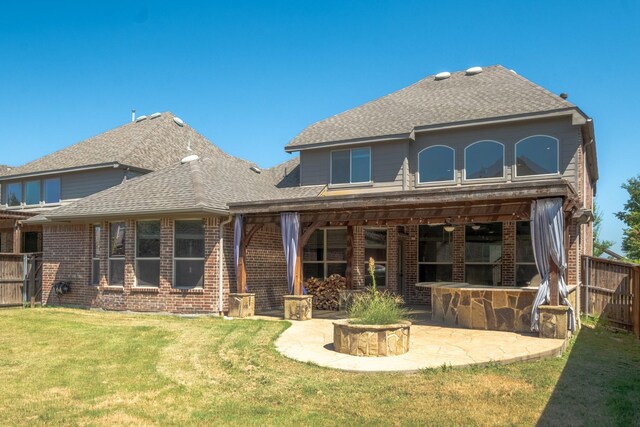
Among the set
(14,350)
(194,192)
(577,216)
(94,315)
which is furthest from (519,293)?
(94,315)

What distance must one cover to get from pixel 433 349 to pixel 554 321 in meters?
2.58

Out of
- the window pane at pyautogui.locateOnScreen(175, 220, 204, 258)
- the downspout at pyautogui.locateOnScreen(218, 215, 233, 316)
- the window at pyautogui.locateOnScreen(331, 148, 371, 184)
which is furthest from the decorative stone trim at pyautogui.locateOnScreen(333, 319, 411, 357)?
the window at pyautogui.locateOnScreen(331, 148, 371, 184)

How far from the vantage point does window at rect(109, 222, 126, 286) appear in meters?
15.5

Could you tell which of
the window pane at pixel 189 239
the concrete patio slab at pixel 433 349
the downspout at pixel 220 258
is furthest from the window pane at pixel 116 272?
the concrete patio slab at pixel 433 349

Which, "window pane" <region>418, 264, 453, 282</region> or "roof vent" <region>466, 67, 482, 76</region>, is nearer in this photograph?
"window pane" <region>418, 264, 453, 282</region>

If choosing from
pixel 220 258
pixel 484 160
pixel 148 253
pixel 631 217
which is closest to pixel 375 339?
pixel 220 258

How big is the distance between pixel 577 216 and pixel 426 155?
497 cm

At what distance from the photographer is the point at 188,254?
14.4 m

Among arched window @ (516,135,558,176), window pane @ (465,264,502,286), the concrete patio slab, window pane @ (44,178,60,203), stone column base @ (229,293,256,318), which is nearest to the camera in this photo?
the concrete patio slab

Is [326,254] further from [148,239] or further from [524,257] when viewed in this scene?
[524,257]

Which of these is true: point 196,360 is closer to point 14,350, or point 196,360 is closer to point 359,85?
point 14,350

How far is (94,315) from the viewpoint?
1448 cm

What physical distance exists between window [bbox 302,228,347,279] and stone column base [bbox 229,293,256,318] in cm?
356

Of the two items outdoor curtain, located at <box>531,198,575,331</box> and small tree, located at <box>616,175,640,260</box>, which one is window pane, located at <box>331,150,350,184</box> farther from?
small tree, located at <box>616,175,640,260</box>
